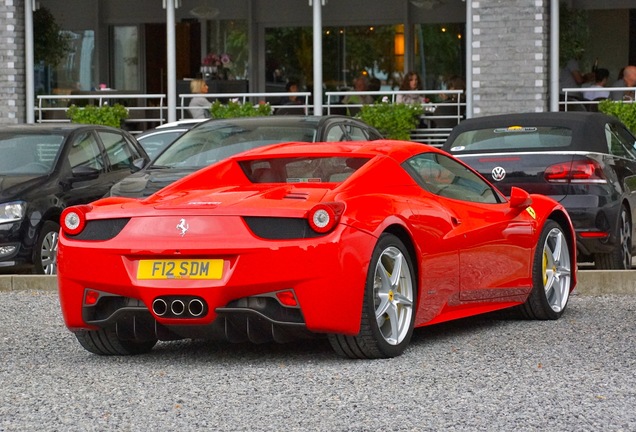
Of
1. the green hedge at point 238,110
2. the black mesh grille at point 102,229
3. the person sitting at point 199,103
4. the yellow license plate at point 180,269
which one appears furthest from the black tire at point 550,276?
the person sitting at point 199,103

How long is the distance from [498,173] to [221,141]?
2923 millimetres

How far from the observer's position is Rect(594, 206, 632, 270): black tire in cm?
1219

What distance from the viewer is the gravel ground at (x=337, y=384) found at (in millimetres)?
6195

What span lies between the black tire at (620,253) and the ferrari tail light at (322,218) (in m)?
5.17

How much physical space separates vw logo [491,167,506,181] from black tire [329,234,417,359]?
410cm

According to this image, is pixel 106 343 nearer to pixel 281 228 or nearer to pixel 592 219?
pixel 281 228

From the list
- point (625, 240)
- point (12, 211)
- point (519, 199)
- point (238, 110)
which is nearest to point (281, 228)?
point (519, 199)

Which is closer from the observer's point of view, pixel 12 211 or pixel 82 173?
pixel 12 211

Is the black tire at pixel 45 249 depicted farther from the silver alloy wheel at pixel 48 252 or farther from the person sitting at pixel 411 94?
the person sitting at pixel 411 94

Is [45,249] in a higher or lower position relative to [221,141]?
lower

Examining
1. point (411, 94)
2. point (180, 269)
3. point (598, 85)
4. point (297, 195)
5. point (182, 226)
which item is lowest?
point (180, 269)

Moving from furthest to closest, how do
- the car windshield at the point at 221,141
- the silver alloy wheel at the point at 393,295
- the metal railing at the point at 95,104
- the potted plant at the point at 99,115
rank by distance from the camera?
the metal railing at the point at 95,104, the potted plant at the point at 99,115, the car windshield at the point at 221,141, the silver alloy wheel at the point at 393,295

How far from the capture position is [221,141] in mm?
13773

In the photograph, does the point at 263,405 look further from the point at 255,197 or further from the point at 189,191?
the point at 189,191
